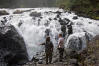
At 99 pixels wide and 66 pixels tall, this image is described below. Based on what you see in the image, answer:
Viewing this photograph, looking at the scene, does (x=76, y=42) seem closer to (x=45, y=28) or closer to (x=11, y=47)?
(x=45, y=28)

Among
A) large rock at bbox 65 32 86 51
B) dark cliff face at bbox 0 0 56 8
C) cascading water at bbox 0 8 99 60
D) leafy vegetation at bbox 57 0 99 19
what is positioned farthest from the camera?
dark cliff face at bbox 0 0 56 8

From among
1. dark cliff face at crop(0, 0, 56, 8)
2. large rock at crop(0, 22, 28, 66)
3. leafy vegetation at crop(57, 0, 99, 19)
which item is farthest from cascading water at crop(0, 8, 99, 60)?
dark cliff face at crop(0, 0, 56, 8)

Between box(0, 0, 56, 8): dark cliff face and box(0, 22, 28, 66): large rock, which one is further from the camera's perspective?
box(0, 0, 56, 8): dark cliff face

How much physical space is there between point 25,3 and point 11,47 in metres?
38.9

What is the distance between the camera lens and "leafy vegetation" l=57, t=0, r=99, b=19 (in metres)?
28.3

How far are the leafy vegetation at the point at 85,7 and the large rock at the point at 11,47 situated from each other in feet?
49.4

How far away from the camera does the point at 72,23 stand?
918 inches

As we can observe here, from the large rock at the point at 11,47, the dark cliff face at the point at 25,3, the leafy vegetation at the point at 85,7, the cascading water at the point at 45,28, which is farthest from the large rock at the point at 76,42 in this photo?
the dark cliff face at the point at 25,3

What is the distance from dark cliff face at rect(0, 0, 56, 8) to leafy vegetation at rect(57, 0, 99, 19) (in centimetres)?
1634

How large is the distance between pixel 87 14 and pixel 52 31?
8.86m

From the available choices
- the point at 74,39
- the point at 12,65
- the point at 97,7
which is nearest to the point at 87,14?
the point at 97,7

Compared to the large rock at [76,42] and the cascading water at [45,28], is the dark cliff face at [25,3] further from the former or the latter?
the large rock at [76,42]

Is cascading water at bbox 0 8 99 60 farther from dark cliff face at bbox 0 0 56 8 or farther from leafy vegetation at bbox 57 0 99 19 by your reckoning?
dark cliff face at bbox 0 0 56 8

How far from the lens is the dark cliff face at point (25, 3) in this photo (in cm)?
4628
